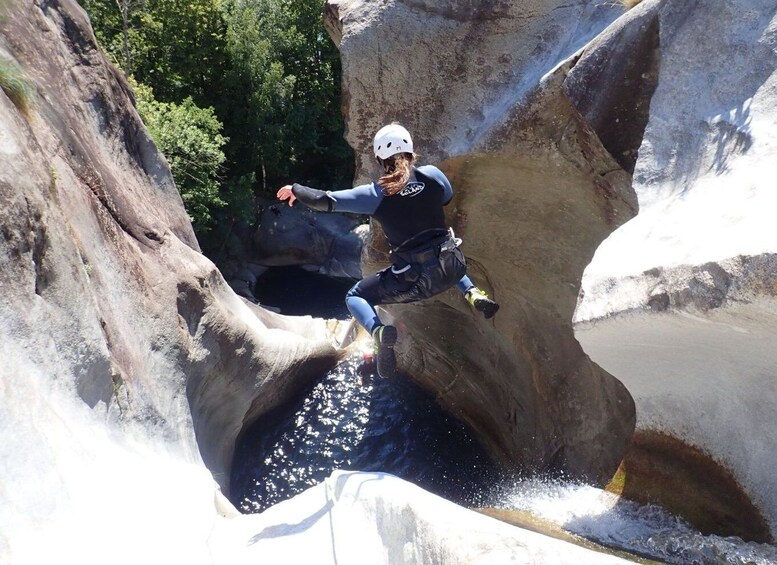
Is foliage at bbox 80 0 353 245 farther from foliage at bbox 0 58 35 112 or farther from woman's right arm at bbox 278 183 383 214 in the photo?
woman's right arm at bbox 278 183 383 214

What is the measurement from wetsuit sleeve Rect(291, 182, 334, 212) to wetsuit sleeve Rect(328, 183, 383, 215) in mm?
115

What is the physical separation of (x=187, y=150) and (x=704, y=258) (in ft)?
45.4

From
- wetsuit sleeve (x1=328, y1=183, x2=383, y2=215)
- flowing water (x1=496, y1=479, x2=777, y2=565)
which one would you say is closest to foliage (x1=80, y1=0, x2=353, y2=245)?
wetsuit sleeve (x1=328, y1=183, x2=383, y2=215)

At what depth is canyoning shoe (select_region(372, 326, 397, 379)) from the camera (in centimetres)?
580

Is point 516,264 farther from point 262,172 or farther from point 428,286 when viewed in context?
point 262,172

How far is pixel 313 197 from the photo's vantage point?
17.6ft

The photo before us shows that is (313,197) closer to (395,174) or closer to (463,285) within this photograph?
(395,174)

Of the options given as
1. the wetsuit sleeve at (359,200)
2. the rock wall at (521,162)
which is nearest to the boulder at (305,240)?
the rock wall at (521,162)

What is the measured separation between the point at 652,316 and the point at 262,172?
67.1 ft

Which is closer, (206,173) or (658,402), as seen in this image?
(658,402)

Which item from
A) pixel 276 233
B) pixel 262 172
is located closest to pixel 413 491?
pixel 276 233

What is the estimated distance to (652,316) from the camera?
4.16 metres

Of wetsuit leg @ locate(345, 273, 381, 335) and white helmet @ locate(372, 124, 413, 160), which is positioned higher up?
white helmet @ locate(372, 124, 413, 160)

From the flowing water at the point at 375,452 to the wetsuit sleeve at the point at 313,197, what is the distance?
120 inches
